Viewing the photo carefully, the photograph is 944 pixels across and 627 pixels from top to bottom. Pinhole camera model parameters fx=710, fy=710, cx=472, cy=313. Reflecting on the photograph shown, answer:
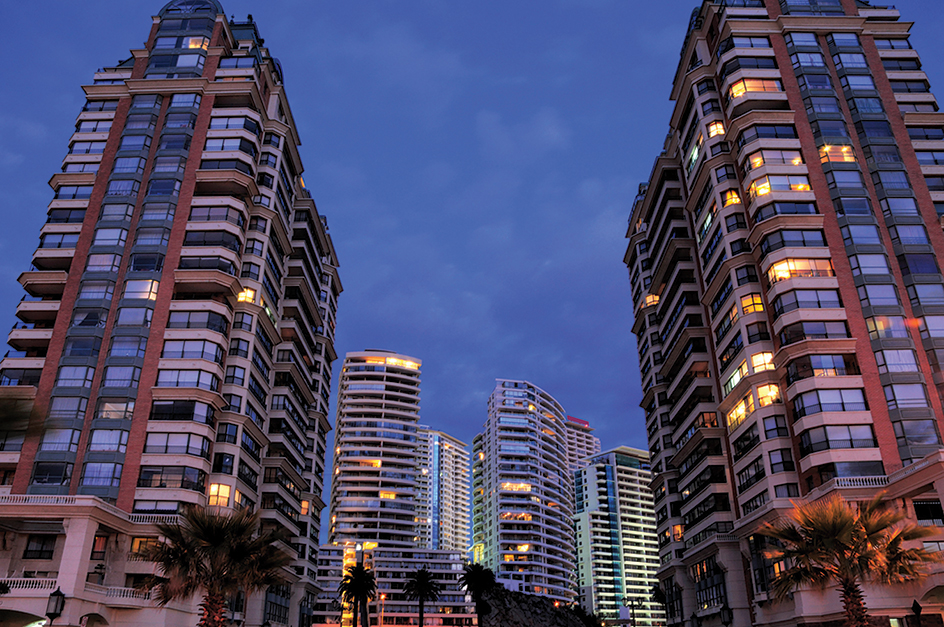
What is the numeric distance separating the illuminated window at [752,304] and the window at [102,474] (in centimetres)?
6119

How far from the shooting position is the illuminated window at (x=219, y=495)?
223ft

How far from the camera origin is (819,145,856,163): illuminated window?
232ft

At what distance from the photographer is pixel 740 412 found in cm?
7075

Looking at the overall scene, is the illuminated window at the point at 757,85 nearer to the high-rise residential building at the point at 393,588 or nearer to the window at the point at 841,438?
the window at the point at 841,438

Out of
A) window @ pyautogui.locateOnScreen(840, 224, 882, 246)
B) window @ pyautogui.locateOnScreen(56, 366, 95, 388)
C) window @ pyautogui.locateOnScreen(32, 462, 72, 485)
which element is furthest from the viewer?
window @ pyautogui.locateOnScreen(56, 366, 95, 388)

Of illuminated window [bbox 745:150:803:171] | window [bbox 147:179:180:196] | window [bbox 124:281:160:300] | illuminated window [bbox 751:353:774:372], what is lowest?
illuminated window [bbox 751:353:774:372]

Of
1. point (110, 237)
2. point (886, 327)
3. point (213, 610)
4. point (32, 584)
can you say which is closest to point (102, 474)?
point (32, 584)

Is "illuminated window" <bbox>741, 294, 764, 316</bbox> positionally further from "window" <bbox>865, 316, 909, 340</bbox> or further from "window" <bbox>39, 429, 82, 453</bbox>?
"window" <bbox>39, 429, 82, 453</bbox>

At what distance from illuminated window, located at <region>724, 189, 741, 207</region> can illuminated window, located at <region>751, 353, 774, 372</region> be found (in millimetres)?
17898

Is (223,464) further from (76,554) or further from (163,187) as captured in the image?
(163,187)

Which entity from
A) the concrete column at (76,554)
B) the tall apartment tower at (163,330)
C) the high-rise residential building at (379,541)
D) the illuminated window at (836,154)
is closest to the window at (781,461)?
the illuminated window at (836,154)

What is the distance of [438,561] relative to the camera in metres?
181

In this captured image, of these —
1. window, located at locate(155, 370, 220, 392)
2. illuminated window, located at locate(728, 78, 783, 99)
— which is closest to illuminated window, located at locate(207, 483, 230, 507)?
window, located at locate(155, 370, 220, 392)

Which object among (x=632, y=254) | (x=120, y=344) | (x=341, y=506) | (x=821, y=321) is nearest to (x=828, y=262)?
(x=821, y=321)
